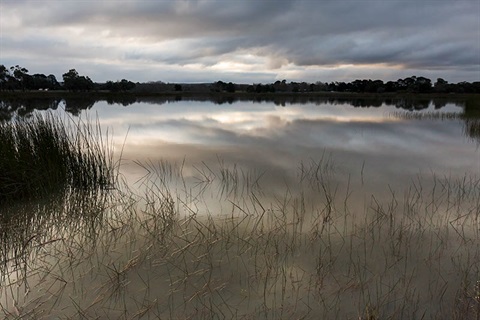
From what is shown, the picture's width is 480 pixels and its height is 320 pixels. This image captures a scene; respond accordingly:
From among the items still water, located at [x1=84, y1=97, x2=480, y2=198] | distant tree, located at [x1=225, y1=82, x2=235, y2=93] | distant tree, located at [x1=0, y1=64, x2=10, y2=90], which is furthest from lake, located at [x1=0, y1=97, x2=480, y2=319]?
distant tree, located at [x1=225, y1=82, x2=235, y2=93]

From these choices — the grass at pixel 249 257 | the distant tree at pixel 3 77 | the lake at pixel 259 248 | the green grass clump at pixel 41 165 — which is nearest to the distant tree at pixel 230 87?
the distant tree at pixel 3 77

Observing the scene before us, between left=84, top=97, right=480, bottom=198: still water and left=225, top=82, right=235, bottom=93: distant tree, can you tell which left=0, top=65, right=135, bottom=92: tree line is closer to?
left=225, top=82, right=235, bottom=93: distant tree

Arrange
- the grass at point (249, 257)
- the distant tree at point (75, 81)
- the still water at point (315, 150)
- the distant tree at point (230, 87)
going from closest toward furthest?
1. the grass at point (249, 257)
2. the still water at point (315, 150)
3. the distant tree at point (75, 81)
4. the distant tree at point (230, 87)

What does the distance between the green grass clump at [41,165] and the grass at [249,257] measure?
0.64m

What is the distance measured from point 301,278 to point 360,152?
9.40 m

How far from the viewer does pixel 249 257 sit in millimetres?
4203

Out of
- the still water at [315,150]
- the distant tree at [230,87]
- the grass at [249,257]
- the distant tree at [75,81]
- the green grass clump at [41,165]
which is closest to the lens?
the grass at [249,257]

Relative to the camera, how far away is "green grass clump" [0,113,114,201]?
6.04m

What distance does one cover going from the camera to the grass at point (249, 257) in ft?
10.6

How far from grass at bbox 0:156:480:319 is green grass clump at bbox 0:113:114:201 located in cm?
64

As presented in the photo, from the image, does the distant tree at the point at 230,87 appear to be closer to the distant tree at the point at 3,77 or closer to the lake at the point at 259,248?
the distant tree at the point at 3,77

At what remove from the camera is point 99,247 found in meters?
4.40

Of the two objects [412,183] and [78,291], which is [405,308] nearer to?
[78,291]

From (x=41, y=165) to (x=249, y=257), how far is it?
479cm
